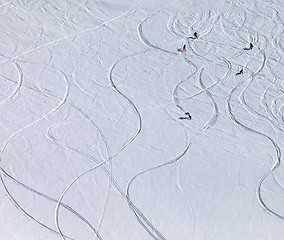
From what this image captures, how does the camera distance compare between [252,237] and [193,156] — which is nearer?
[252,237]

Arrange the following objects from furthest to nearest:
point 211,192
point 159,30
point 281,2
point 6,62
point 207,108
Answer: point 281,2
point 159,30
point 6,62
point 207,108
point 211,192

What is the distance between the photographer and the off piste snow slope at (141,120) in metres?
13.5

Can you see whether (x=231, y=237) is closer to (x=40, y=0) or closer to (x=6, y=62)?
(x=6, y=62)

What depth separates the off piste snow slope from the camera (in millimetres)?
13484

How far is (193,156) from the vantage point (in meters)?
14.9

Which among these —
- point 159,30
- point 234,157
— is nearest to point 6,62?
point 159,30

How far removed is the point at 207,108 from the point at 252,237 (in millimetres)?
4447

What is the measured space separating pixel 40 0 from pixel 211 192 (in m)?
10.2

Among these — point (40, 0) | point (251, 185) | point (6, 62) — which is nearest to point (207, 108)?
point (251, 185)

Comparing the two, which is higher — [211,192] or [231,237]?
[211,192]

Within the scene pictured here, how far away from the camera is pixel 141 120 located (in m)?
15.9

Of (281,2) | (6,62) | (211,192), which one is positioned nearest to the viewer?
(211,192)

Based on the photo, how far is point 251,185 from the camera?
46.7ft

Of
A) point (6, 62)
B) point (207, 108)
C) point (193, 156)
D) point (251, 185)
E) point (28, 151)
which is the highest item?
point (6, 62)
